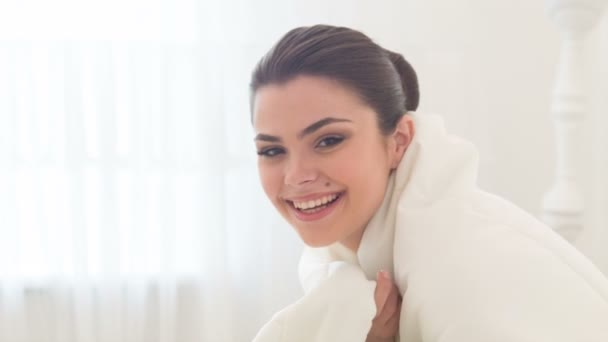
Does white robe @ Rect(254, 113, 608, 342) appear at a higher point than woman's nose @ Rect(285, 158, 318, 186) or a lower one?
lower

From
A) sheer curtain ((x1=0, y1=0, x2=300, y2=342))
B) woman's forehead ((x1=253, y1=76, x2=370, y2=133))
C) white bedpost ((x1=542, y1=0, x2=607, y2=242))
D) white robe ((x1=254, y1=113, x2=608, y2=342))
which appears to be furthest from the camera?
sheer curtain ((x1=0, y1=0, x2=300, y2=342))

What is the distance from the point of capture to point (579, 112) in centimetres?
139

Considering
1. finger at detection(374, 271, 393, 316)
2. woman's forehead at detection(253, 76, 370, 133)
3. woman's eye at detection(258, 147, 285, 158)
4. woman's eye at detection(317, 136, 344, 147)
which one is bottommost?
finger at detection(374, 271, 393, 316)

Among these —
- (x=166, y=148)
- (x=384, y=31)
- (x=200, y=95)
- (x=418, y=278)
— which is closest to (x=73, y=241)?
(x=166, y=148)

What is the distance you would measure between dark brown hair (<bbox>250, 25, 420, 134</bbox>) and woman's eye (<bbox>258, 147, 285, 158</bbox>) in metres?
0.10

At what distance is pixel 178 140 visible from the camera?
5.48 feet

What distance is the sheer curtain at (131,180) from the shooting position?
1.64 metres

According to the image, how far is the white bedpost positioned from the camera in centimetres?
136

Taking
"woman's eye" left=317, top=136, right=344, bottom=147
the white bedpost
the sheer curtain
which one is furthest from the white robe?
the sheer curtain

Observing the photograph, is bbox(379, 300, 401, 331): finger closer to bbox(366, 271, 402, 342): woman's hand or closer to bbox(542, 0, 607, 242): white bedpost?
bbox(366, 271, 402, 342): woman's hand

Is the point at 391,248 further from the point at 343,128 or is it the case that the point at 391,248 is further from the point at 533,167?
the point at 533,167

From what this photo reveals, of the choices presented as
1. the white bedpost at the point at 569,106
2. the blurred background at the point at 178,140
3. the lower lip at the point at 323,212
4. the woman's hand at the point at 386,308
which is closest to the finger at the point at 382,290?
the woman's hand at the point at 386,308

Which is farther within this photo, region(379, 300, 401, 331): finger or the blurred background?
the blurred background

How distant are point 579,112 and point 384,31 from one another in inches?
21.1
